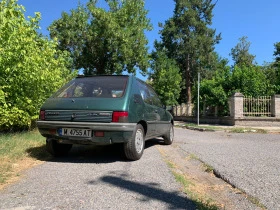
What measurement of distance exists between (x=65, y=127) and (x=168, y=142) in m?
3.88

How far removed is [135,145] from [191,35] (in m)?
41.4

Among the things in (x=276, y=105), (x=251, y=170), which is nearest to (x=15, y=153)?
(x=251, y=170)

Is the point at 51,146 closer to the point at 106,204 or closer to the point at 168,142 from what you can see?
the point at 106,204

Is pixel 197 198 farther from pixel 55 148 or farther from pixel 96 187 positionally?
pixel 55 148

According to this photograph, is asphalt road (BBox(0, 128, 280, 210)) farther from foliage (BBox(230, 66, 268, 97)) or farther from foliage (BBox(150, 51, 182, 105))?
foliage (BBox(150, 51, 182, 105))

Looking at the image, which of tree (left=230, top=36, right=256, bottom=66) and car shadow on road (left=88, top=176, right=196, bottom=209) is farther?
tree (left=230, top=36, right=256, bottom=66)

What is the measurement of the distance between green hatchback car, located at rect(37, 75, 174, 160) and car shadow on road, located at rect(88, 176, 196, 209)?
106cm

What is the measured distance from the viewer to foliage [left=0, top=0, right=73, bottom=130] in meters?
7.80

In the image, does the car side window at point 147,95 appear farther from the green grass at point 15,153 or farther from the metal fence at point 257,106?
the metal fence at point 257,106

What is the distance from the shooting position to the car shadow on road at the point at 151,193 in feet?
11.1

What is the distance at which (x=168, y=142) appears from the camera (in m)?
8.66

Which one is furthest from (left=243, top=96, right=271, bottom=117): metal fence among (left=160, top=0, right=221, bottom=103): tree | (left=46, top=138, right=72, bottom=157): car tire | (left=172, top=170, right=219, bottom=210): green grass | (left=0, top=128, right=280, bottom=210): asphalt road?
(left=160, top=0, right=221, bottom=103): tree

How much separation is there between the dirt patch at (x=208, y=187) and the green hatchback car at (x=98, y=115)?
38.1 inches

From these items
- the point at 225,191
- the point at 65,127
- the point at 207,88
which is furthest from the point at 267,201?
the point at 207,88
